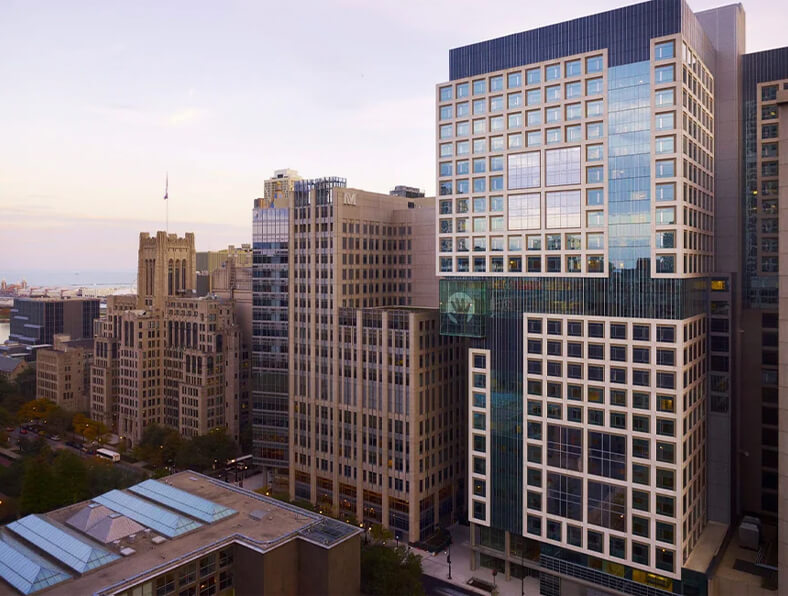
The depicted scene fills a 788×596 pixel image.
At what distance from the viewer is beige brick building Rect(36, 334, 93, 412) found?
555 feet

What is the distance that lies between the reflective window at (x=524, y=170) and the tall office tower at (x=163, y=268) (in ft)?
358

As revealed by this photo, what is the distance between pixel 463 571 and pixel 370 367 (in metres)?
33.9

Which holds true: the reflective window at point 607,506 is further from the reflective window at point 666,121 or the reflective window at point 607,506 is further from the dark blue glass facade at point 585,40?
the dark blue glass facade at point 585,40

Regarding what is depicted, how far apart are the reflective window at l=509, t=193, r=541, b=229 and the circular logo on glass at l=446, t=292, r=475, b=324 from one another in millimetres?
12276

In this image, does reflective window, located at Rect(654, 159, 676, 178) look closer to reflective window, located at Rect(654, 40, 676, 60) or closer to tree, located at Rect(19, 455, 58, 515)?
reflective window, located at Rect(654, 40, 676, 60)

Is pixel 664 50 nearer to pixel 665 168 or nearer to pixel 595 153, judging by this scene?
pixel 595 153

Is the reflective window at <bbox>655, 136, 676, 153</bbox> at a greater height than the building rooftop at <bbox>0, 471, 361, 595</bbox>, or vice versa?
the reflective window at <bbox>655, 136, 676, 153</bbox>

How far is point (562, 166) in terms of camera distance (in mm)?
78562

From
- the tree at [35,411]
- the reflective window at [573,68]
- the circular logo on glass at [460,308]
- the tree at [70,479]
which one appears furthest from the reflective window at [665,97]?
the tree at [35,411]

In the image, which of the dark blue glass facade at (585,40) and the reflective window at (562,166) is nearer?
the dark blue glass facade at (585,40)

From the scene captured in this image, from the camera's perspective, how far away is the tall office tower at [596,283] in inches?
2803

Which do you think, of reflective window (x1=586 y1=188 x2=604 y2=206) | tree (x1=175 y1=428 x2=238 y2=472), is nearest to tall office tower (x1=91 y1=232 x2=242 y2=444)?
tree (x1=175 y1=428 x2=238 y2=472)

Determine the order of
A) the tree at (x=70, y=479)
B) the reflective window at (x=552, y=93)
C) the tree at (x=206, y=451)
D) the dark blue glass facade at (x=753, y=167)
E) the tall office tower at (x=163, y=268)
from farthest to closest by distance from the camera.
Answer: the tall office tower at (x=163, y=268)
the tree at (x=206, y=451)
the tree at (x=70, y=479)
the dark blue glass facade at (x=753, y=167)
the reflective window at (x=552, y=93)

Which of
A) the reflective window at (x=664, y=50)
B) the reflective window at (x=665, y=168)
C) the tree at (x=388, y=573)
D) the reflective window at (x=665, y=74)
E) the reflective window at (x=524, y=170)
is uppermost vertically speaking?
the reflective window at (x=664, y=50)
